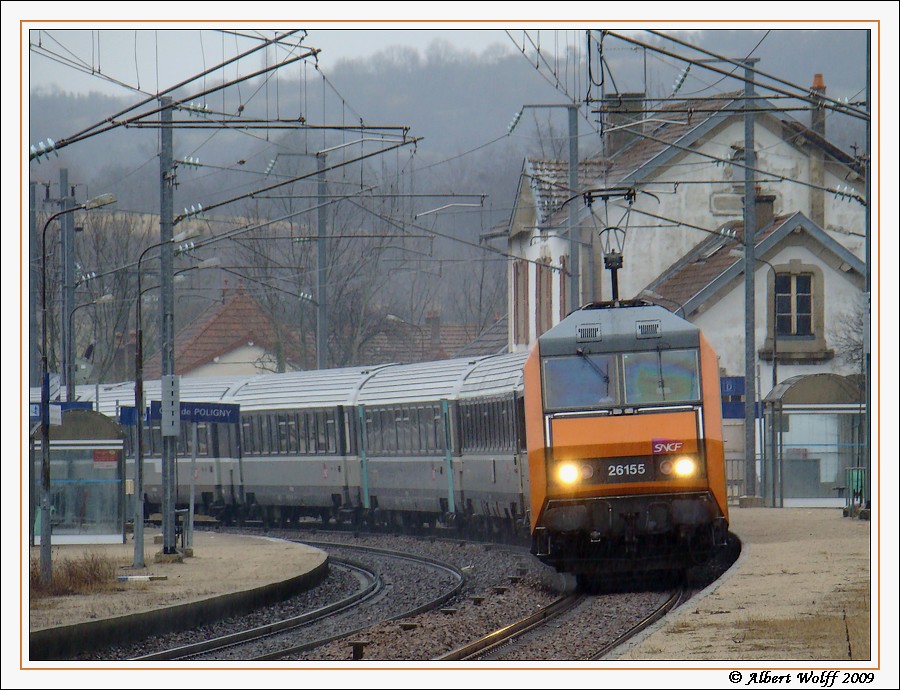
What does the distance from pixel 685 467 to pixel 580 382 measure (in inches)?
60.7

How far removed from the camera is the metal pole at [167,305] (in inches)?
987

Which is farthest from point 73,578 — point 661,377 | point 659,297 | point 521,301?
Answer: point 521,301

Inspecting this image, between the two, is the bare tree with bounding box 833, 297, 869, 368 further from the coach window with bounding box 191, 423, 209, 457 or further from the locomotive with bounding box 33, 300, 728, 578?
the coach window with bounding box 191, 423, 209, 457

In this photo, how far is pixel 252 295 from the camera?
73375 mm

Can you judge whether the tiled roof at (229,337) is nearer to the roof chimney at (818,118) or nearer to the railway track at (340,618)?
the roof chimney at (818,118)

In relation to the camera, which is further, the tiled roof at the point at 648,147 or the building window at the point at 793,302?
the tiled roof at the point at 648,147

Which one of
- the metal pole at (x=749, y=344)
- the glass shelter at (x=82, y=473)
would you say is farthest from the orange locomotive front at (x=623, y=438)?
the metal pole at (x=749, y=344)

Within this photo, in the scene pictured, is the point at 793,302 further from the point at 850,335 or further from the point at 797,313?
the point at 850,335

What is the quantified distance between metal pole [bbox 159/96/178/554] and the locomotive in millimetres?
1298

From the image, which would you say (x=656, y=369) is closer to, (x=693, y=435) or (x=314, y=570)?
(x=693, y=435)

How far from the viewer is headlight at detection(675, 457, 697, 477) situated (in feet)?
59.6

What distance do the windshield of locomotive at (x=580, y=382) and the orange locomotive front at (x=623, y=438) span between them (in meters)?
0.01

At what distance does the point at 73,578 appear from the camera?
2111cm

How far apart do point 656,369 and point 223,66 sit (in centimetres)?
605
